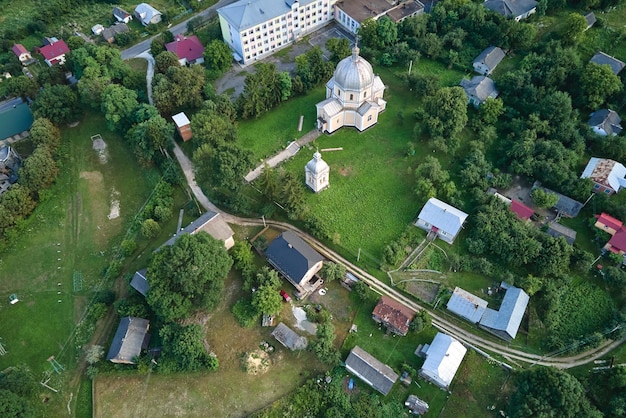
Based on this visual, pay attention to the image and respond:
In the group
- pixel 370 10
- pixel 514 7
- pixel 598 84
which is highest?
pixel 514 7

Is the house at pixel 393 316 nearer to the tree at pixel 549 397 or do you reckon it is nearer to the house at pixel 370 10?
the tree at pixel 549 397

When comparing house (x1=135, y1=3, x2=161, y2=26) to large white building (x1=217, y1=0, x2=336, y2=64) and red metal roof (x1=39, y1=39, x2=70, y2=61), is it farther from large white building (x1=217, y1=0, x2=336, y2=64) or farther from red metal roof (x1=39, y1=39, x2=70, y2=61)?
large white building (x1=217, y1=0, x2=336, y2=64)

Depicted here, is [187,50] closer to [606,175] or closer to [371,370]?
[371,370]

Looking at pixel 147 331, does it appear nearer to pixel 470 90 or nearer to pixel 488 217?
pixel 488 217

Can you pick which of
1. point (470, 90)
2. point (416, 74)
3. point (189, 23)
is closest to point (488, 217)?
point (470, 90)

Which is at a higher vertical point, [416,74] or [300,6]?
[300,6]

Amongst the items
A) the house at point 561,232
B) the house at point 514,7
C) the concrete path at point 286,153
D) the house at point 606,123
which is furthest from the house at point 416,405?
the house at point 514,7

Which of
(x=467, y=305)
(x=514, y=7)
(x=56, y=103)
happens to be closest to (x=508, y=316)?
(x=467, y=305)
